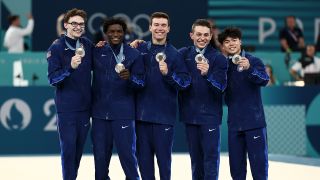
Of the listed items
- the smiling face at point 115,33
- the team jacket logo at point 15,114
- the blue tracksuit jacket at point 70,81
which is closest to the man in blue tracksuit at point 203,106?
the smiling face at point 115,33

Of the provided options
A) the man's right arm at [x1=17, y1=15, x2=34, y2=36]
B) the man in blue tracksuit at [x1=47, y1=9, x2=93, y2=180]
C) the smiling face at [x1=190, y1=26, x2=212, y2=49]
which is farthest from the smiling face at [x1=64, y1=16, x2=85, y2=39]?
the man's right arm at [x1=17, y1=15, x2=34, y2=36]

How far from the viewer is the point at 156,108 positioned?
1078 centimetres

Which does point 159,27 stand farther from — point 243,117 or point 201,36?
point 243,117

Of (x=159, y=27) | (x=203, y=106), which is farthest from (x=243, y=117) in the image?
(x=159, y=27)

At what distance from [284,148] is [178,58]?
261 inches

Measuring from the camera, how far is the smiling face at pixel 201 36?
10898 mm

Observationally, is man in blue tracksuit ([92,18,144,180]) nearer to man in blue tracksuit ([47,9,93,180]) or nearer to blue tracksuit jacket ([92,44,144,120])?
blue tracksuit jacket ([92,44,144,120])

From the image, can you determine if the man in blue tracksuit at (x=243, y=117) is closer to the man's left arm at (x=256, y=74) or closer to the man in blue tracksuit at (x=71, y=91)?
the man's left arm at (x=256, y=74)

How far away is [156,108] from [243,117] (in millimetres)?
1033

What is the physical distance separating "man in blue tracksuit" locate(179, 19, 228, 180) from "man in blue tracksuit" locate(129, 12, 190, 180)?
0.20 m

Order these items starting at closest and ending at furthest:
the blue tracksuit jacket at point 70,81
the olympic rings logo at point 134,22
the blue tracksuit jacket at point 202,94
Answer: the blue tracksuit jacket at point 70,81
the blue tracksuit jacket at point 202,94
the olympic rings logo at point 134,22

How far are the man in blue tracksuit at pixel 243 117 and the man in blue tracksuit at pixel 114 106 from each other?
43.2 inches

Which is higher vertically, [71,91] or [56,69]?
[56,69]

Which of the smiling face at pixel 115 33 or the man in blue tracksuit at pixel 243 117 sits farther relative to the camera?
the man in blue tracksuit at pixel 243 117
